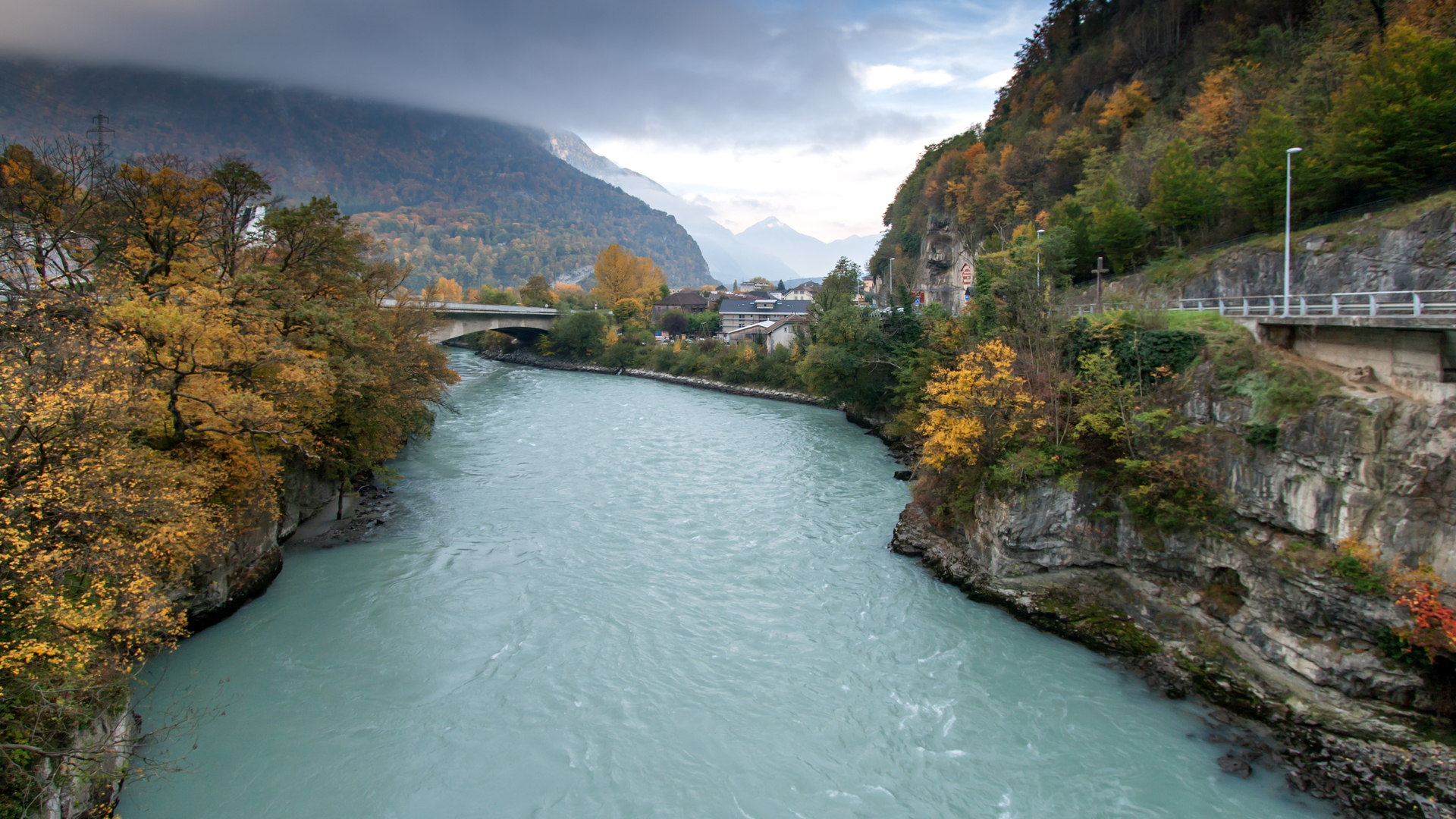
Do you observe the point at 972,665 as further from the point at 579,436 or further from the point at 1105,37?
the point at 1105,37

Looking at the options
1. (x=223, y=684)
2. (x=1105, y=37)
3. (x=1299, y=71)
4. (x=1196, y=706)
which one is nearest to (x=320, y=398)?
(x=223, y=684)

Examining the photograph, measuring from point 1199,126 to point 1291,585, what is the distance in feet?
87.4

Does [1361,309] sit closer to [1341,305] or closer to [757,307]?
[1341,305]

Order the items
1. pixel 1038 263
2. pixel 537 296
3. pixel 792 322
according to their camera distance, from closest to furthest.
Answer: pixel 1038 263
pixel 792 322
pixel 537 296

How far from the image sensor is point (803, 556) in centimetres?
1870

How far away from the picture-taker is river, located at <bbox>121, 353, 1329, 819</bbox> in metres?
10.4

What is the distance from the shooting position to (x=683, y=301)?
287ft

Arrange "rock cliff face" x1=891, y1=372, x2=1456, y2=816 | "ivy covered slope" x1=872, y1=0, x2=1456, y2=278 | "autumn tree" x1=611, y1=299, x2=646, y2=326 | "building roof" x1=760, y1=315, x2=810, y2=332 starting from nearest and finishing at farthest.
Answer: "rock cliff face" x1=891, y1=372, x2=1456, y2=816
"ivy covered slope" x1=872, y1=0, x2=1456, y2=278
"building roof" x1=760, y1=315, x2=810, y2=332
"autumn tree" x1=611, y1=299, x2=646, y2=326

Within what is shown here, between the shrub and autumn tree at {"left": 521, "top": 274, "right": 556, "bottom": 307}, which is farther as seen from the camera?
autumn tree at {"left": 521, "top": 274, "right": 556, "bottom": 307}

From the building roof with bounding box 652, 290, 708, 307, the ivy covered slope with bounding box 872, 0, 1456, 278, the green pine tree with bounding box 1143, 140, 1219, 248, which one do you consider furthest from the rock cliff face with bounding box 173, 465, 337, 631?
the building roof with bounding box 652, 290, 708, 307

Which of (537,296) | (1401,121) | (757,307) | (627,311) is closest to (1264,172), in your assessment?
(1401,121)

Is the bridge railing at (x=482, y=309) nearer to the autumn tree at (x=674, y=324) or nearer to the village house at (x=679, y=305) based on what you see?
the autumn tree at (x=674, y=324)

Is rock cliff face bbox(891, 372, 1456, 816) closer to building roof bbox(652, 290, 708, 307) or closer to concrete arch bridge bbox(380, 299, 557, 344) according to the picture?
concrete arch bridge bbox(380, 299, 557, 344)

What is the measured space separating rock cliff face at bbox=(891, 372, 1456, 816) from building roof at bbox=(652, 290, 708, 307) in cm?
7266
